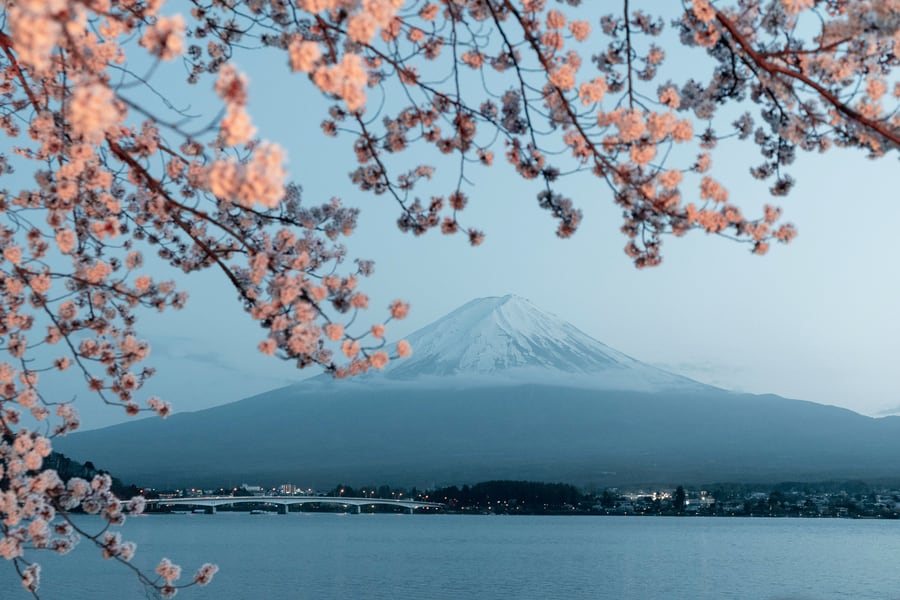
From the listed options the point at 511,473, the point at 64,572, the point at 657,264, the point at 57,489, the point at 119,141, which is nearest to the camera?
the point at 657,264

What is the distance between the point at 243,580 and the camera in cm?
3731

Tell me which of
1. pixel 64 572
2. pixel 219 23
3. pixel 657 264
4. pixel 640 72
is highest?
pixel 219 23

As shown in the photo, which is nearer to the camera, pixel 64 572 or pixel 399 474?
pixel 64 572

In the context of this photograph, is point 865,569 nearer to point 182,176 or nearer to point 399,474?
point 182,176

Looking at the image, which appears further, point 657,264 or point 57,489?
point 57,489

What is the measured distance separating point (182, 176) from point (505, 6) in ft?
4.89

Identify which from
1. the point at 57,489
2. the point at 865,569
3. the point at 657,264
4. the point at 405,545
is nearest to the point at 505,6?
the point at 657,264

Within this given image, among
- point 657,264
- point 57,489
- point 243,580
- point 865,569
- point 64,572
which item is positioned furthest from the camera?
point 865,569

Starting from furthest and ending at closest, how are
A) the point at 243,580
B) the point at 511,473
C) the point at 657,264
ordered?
the point at 511,473 < the point at 243,580 < the point at 657,264

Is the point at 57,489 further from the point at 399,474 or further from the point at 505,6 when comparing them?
the point at 399,474

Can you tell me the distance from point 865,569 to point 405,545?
30.3 meters

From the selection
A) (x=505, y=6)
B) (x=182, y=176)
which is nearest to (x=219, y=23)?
(x=182, y=176)

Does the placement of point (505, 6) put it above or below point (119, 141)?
above

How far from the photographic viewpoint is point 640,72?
320cm
